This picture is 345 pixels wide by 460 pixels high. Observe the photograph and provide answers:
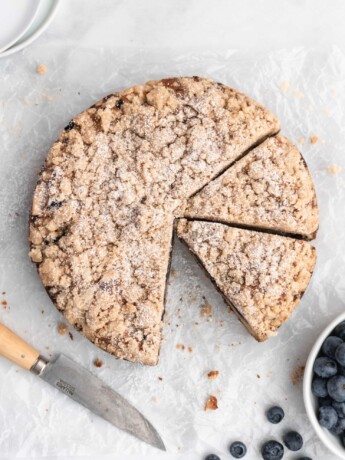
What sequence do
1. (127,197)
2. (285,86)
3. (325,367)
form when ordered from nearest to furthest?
(127,197), (325,367), (285,86)

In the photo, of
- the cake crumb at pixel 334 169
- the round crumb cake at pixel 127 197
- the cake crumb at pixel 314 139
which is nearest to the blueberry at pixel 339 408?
the round crumb cake at pixel 127 197

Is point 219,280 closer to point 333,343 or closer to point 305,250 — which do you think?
point 305,250

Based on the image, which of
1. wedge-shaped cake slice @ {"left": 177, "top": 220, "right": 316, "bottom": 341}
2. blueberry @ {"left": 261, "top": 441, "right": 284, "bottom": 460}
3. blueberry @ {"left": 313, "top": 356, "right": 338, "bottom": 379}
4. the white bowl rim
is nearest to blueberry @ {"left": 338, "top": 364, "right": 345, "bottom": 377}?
blueberry @ {"left": 313, "top": 356, "right": 338, "bottom": 379}

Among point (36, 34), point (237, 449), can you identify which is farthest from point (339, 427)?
point (36, 34)

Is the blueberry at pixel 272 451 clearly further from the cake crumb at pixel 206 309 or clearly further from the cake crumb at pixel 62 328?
the cake crumb at pixel 62 328

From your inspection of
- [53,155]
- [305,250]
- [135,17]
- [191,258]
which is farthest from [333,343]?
[135,17]

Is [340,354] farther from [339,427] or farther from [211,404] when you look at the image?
[211,404]
